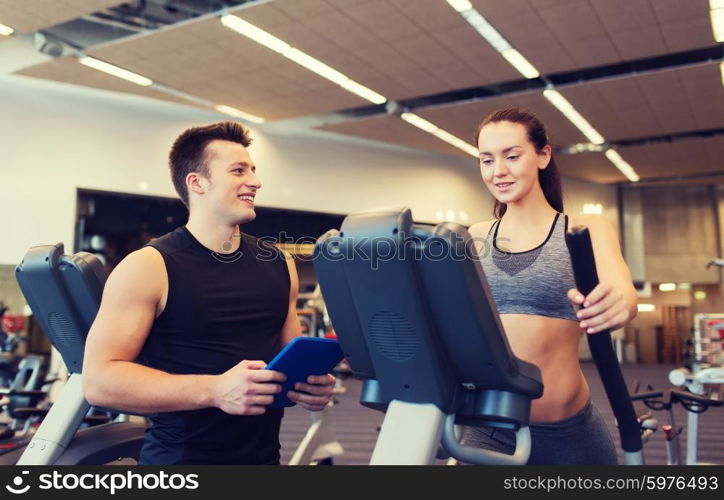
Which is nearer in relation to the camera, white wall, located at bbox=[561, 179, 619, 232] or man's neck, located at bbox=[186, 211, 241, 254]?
man's neck, located at bbox=[186, 211, 241, 254]

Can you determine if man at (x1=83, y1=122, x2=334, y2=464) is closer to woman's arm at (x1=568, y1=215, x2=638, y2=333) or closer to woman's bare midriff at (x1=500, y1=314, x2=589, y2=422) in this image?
woman's bare midriff at (x1=500, y1=314, x2=589, y2=422)

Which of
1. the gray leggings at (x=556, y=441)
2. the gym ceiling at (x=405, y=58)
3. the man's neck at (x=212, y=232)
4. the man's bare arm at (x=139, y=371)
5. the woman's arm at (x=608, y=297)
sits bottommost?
the gray leggings at (x=556, y=441)

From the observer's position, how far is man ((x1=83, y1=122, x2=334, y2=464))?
1435mm

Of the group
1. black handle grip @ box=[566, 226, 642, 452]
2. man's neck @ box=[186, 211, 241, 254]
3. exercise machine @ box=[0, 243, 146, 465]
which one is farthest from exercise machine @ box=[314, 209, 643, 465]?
exercise machine @ box=[0, 243, 146, 465]

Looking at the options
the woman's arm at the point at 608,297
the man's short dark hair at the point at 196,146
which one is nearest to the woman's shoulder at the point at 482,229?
the woman's arm at the point at 608,297

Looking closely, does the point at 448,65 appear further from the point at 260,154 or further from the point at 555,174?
the point at 555,174

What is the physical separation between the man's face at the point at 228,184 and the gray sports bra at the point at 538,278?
2.36 ft

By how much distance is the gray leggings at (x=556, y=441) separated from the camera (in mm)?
1409

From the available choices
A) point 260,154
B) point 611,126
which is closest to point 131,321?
point 260,154

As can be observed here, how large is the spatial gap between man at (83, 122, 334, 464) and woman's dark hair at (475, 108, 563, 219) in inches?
26.6

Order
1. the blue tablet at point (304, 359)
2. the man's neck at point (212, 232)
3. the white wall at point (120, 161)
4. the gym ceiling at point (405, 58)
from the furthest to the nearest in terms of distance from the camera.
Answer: the white wall at point (120, 161), the gym ceiling at point (405, 58), the man's neck at point (212, 232), the blue tablet at point (304, 359)

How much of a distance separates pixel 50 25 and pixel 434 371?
7773 millimetres

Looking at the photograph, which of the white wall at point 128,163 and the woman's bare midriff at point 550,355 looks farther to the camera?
the white wall at point 128,163

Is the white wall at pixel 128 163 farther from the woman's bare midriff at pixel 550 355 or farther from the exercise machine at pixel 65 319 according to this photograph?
the woman's bare midriff at pixel 550 355
